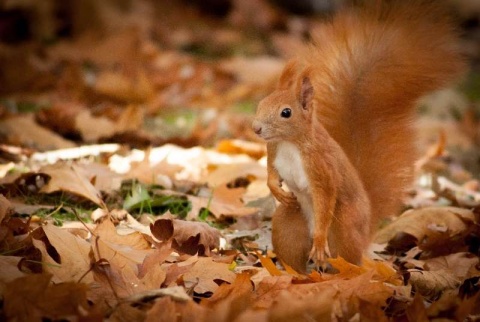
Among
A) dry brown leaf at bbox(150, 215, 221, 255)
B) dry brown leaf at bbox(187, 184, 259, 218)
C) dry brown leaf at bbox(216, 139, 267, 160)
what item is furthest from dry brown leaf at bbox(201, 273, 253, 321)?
dry brown leaf at bbox(216, 139, 267, 160)

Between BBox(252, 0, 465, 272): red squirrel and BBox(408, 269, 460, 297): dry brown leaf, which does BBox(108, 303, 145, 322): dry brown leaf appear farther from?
BBox(408, 269, 460, 297): dry brown leaf

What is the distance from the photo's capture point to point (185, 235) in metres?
2.69

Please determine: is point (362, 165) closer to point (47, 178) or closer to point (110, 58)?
point (47, 178)

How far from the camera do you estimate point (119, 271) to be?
2301 mm

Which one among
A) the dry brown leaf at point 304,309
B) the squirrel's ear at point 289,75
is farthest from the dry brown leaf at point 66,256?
the squirrel's ear at point 289,75

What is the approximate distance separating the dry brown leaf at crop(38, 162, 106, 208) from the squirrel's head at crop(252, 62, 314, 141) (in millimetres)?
783

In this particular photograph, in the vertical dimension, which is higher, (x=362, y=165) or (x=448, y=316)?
(x=362, y=165)

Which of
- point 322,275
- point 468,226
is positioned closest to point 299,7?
point 468,226

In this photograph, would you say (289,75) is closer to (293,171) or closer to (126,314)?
(293,171)

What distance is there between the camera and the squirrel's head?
2510 millimetres

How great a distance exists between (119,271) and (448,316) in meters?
0.96

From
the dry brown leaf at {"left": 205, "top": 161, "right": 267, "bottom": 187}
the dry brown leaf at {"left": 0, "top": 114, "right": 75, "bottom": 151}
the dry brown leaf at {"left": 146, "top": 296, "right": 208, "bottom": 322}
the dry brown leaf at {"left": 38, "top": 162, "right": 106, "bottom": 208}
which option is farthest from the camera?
the dry brown leaf at {"left": 0, "top": 114, "right": 75, "bottom": 151}

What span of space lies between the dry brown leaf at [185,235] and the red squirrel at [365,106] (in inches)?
9.4

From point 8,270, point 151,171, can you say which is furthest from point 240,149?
point 8,270
